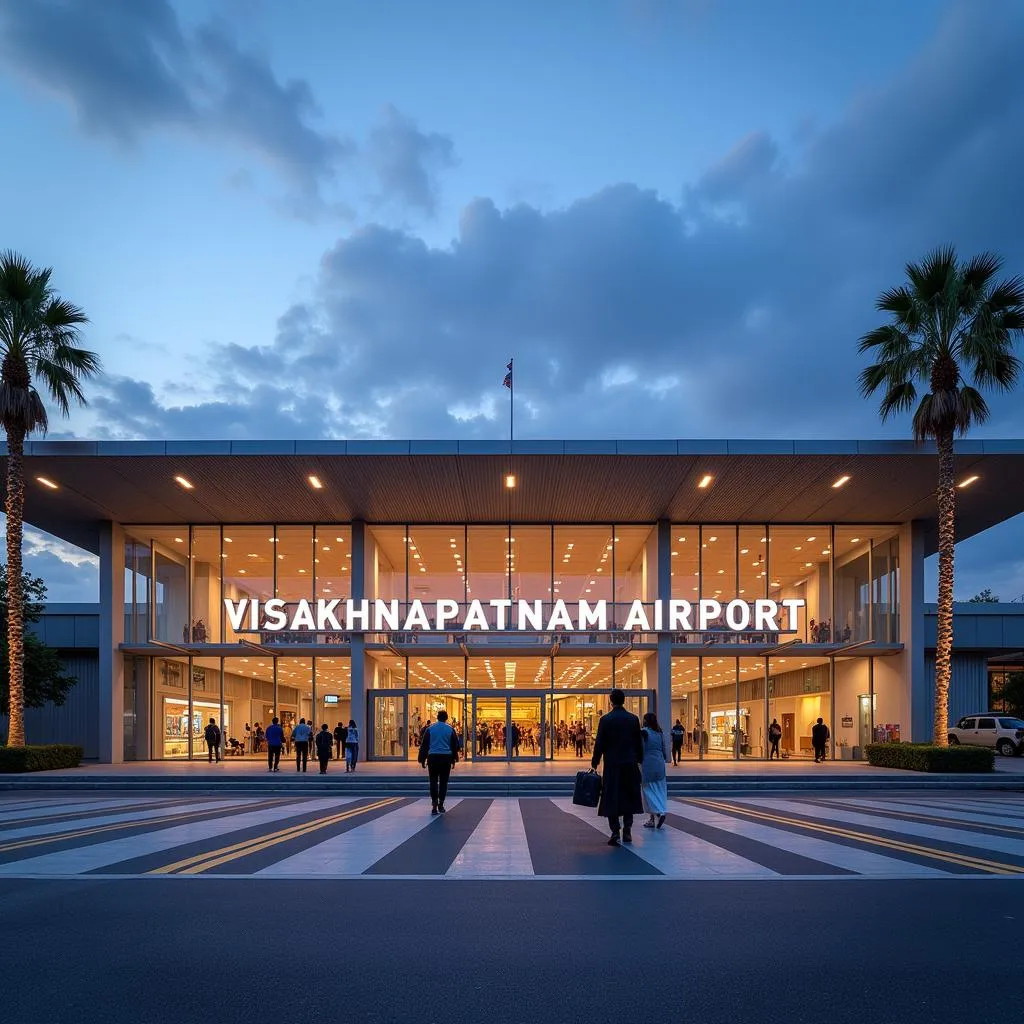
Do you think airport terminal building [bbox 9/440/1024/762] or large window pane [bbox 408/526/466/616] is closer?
airport terminal building [bbox 9/440/1024/762]

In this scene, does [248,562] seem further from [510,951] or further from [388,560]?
[510,951]

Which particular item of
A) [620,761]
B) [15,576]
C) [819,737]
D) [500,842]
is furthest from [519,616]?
[620,761]

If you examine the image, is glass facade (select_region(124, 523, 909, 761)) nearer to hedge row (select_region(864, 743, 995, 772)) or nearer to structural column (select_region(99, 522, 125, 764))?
structural column (select_region(99, 522, 125, 764))

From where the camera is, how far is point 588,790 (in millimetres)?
12047

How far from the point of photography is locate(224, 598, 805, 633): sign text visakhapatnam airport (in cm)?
3294

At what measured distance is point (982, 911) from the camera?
7.44 meters

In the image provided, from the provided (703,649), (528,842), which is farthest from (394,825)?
(703,649)

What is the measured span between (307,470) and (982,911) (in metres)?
23.1

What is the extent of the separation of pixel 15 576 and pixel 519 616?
14.9 metres

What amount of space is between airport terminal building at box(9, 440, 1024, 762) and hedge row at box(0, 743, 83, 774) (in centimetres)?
453

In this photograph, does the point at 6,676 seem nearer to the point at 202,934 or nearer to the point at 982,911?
the point at 202,934

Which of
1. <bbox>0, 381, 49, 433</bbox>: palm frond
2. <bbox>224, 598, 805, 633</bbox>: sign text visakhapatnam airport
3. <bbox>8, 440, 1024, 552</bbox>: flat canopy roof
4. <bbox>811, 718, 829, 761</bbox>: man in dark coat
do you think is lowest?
<bbox>811, 718, 829, 761</bbox>: man in dark coat

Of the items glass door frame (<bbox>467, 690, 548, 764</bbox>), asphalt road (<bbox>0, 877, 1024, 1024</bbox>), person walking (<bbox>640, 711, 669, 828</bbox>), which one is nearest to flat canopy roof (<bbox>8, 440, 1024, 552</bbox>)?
glass door frame (<bbox>467, 690, 548, 764</bbox>)

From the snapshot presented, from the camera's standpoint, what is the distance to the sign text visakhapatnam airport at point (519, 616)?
3294 cm
